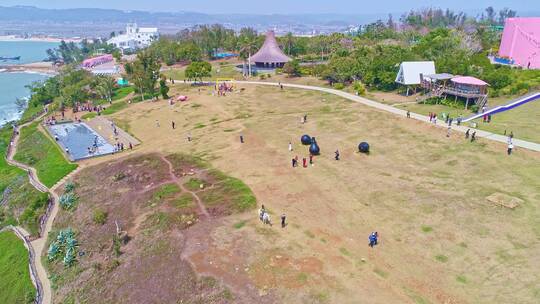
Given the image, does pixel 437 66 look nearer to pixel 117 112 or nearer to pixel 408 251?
pixel 408 251

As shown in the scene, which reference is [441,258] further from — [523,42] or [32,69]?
[32,69]

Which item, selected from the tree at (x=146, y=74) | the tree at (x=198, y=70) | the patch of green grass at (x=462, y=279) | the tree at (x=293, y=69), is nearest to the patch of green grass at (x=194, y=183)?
the patch of green grass at (x=462, y=279)

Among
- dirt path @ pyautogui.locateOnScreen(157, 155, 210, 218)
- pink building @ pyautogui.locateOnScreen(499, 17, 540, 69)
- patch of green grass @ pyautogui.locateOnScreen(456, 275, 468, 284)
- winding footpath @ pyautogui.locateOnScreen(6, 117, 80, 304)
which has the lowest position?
winding footpath @ pyautogui.locateOnScreen(6, 117, 80, 304)

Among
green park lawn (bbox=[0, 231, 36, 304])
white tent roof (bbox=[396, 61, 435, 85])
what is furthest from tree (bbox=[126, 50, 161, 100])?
white tent roof (bbox=[396, 61, 435, 85])

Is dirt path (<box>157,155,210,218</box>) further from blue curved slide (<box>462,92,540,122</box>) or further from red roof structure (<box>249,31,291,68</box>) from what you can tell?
red roof structure (<box>249,31,291,68</box>)

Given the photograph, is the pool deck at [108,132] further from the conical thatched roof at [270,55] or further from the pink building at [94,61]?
the pink building at [94,61]
